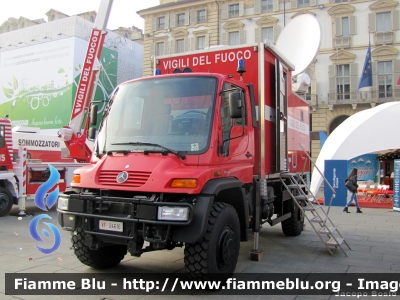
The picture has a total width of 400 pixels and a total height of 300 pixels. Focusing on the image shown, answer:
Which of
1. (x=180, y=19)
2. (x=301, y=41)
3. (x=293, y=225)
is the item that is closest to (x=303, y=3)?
(x=180, y=19)

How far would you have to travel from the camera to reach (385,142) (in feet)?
50.8

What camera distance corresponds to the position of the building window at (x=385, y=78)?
1109 inches

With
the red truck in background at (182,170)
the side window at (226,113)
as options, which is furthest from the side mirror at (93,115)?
the side window at (226,113)

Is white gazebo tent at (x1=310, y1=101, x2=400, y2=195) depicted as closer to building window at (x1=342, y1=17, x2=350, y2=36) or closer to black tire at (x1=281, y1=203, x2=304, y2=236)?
black tire at (x1=281, y1=203, x2=304, y2=236)

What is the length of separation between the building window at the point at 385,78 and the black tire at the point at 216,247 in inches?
1082

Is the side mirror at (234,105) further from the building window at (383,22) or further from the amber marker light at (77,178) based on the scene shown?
the building window at (383,22)

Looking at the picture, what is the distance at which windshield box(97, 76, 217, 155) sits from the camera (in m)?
4.64

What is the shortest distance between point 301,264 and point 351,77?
1043 inches

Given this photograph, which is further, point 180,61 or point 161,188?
point 180,61

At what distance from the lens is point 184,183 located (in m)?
4.17

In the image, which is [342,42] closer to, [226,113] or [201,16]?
[201,16]

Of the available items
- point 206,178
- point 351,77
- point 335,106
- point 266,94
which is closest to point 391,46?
point 351,77

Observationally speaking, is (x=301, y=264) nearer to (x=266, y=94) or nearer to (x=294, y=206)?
(x=294, y=206)

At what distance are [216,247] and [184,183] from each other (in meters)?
0.88
